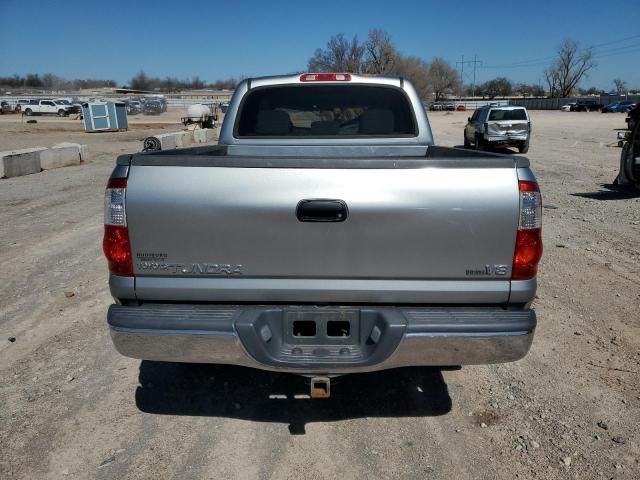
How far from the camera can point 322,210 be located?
2.60 metres

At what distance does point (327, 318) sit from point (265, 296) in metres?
0.33

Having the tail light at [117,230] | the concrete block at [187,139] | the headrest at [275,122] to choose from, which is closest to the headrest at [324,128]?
the headrest at [275,122]

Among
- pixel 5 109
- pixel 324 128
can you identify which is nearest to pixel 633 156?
pixel 324 128

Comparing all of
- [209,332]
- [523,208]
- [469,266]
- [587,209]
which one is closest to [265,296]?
[209,332]

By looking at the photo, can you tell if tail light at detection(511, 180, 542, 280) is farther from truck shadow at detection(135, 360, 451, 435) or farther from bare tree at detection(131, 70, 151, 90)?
bare tree at detection(131, 70, 151, 90)

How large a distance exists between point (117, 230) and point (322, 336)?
1141 millimetres

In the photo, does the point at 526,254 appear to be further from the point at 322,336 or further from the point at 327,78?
the point at 327,78

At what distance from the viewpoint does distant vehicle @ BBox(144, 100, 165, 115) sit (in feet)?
224

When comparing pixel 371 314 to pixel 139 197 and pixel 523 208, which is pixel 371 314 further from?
pixel 139 197

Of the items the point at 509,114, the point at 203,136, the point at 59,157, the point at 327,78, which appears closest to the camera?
the point at 327,78

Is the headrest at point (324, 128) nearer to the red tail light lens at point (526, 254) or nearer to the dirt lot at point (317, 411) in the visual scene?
the dirt lot at point (317, 411)

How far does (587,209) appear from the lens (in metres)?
9.69

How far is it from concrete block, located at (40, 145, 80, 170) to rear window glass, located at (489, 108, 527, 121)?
617 inches

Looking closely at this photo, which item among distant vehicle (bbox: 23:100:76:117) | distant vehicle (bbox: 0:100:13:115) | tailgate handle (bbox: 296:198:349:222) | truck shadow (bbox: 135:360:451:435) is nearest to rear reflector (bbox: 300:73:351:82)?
tailgate handle (bbox: 296:198:349:222)
